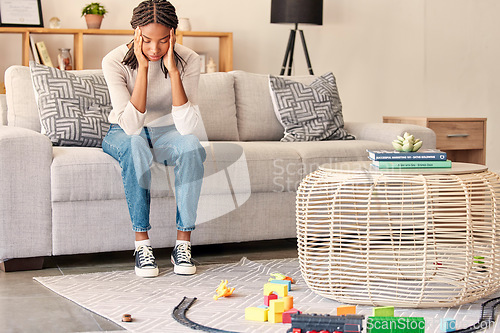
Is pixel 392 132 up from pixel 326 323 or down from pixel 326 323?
up

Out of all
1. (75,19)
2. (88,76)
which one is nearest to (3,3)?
(75,19)

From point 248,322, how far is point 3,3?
3.09 m

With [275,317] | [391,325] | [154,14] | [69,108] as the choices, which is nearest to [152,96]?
[154,14]

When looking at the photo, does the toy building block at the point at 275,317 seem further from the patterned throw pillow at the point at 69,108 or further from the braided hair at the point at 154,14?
the patterned throw pillow at the point at 69,108

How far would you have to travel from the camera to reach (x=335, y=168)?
2.21 m

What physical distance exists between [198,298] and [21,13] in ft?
9.22

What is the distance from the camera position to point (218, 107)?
351 cm

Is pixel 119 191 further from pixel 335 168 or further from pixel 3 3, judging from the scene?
pixel 3 3

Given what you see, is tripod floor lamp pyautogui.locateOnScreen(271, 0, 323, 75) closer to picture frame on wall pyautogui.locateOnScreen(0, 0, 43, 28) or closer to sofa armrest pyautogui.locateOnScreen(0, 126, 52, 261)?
picture frame on wall pyautogui.locateOnScreen(0, 0, 43, 28)

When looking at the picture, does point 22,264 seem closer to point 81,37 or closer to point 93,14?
point 81,37

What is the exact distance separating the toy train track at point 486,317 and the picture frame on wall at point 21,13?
3.36 m

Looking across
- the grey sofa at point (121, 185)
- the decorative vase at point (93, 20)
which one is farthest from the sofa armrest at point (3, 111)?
the decorative vase at point (93, 20)

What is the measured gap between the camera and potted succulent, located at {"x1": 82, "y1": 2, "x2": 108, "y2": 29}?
172 inches

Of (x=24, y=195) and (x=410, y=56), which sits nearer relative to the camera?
(x=24, y=195)
